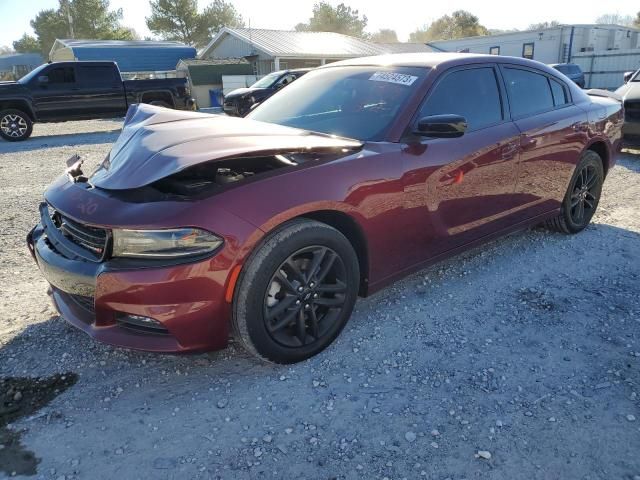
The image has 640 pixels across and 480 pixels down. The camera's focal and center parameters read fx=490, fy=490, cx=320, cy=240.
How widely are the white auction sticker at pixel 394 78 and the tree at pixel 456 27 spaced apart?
210ft

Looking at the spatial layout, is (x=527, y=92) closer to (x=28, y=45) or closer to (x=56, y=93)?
(x=56, y=93)

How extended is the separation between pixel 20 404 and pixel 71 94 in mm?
12972

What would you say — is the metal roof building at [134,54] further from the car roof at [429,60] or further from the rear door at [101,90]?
the car roof at [429,60]

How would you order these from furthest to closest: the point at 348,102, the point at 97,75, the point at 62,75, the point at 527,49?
the point at 527,49 → the point at 97,75 → the point at 62,75 → the point at 348,102

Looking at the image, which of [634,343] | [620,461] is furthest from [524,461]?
[634,343]

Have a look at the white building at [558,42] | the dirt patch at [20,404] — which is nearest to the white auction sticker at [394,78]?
the dirt patch at [20,404]

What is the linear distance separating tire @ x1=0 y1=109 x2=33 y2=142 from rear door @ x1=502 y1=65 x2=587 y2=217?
41.7ft

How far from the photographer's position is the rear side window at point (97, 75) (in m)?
13.5

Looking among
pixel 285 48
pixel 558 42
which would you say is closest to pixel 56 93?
pixel 285 48

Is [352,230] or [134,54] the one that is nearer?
[352,230]

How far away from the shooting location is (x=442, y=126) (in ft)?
9.48

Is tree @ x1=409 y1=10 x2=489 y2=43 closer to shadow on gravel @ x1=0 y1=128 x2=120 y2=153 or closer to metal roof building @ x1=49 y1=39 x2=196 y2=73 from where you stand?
metal roof building @ x1=49 y1=39 x2=196 y2=73

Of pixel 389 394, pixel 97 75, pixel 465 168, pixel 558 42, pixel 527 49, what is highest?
pixel 558 42

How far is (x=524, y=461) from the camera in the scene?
2043mm
